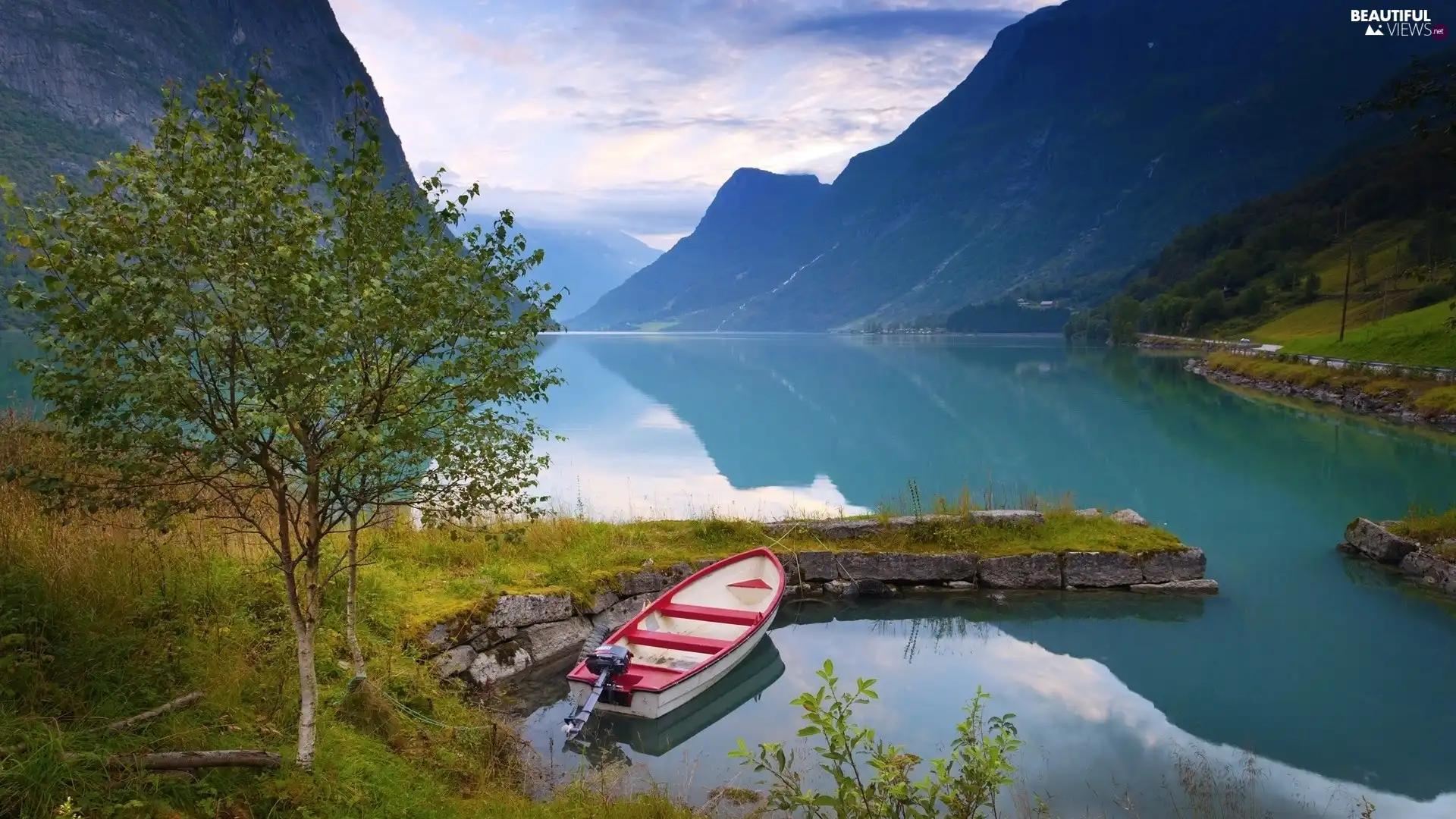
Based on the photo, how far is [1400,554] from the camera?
53.0 ft

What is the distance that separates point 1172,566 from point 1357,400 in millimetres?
38965

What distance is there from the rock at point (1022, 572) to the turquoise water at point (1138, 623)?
541 mm

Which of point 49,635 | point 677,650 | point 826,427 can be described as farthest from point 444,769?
point 826,427

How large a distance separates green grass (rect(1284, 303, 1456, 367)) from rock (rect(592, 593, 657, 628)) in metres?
43.5

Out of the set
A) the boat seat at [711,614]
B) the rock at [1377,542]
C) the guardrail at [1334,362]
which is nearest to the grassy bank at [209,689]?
the boat seat at [711,614]

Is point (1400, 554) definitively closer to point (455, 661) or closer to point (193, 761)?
point (455, 661)

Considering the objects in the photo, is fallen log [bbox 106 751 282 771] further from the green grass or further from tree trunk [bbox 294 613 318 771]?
the green grass

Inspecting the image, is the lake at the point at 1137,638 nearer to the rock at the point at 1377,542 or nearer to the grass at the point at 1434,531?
the rock at the point at 1377,542

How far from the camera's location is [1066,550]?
15602mm

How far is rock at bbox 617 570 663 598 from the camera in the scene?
1397cm

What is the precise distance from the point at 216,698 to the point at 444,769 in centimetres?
215

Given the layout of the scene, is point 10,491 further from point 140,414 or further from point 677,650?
point 677,650

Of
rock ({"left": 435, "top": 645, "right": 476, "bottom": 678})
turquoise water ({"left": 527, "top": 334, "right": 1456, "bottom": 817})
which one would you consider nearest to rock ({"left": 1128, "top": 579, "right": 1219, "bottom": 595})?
turquoise water ({"left": 527, "top": 334, "right": 1456, "bottom": 817})

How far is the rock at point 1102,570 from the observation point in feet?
50.4
